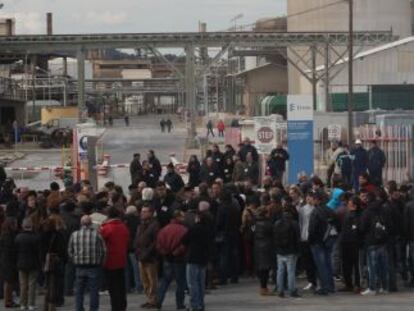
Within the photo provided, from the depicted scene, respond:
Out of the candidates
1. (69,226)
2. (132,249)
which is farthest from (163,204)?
(69,226)

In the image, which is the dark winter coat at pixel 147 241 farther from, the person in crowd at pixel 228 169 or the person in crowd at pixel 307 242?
the person in crowd at pixel 228 169

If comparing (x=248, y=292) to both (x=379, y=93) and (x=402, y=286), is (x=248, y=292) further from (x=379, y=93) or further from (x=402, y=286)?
(x=379, y=93)

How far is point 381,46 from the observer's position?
68000 mm

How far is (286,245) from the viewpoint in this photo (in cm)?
1550

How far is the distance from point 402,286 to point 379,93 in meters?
42.2

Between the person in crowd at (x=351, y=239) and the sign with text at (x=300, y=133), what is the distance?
13891 mm

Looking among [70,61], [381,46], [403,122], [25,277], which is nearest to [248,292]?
[25,277]

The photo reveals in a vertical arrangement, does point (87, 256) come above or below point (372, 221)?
below

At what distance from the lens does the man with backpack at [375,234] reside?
1598cm

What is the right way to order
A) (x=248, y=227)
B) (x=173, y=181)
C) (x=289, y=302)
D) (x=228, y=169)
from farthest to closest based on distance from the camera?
(x=228, y=169)
(x=173, y=181)
(x=248, y=227)
(x=289, y=302)

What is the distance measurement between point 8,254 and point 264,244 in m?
3.65

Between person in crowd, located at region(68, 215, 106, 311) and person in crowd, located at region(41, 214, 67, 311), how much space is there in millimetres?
595

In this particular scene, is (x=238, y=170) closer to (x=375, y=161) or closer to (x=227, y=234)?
(x=375, y=161)

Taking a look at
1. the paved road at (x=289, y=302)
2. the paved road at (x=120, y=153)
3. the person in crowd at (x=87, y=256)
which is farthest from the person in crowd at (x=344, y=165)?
the person in crowd at (x=87, y=256)
